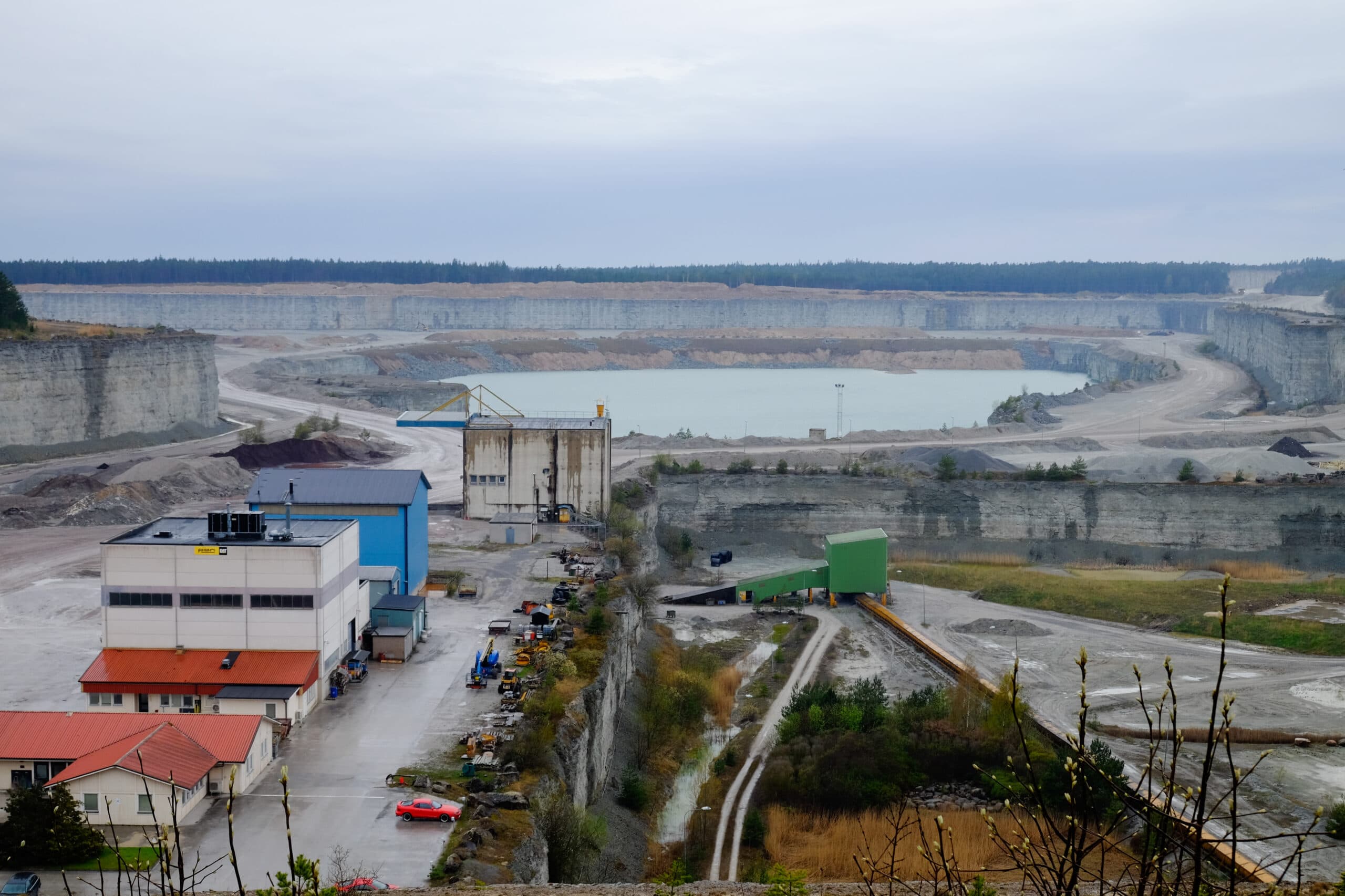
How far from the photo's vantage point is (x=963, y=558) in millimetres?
44781

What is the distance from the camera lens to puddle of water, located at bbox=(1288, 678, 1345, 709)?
26969 millimetres

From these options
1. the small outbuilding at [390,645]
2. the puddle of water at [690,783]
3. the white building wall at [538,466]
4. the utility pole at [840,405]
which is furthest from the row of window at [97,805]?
the utility pole at [840,405]

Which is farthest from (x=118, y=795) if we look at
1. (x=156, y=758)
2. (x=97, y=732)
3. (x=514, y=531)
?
(x=514, y=531)

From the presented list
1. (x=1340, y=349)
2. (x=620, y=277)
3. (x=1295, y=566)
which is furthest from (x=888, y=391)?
(x=620, y=277)

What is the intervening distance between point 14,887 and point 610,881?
738 cm

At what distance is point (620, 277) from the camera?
647ft

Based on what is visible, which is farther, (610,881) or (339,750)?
(339,750)

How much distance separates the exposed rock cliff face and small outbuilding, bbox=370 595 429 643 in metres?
3.80

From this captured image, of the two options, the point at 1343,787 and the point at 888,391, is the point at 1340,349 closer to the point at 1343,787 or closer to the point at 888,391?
the point at 888,391

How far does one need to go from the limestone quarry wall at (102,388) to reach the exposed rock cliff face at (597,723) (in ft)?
117

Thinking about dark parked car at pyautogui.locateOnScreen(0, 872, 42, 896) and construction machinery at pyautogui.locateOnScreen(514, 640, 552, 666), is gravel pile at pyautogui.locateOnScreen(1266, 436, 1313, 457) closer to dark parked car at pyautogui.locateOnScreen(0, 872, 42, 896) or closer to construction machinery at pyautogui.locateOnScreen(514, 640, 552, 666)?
construction machinery at pyautogui.locateOnScreen(514, 640, 552, 666)

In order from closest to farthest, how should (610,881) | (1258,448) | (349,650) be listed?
(610,881) < (349,650) < (1258,448)

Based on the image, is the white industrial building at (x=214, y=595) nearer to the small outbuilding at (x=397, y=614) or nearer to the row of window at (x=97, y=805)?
the small outbuilding at (x=397, y=614)

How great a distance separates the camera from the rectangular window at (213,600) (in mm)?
22500
